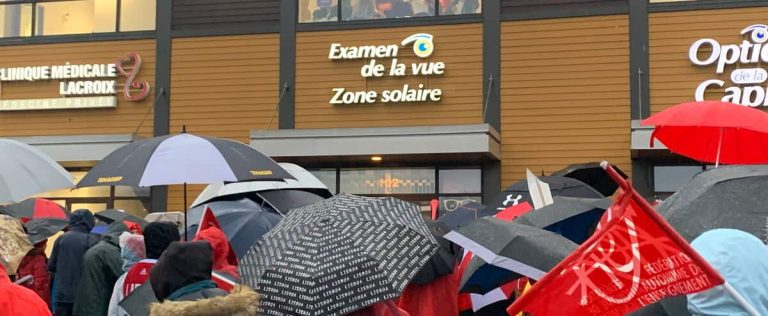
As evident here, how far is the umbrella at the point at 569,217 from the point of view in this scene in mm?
5281

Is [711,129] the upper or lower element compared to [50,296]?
upper

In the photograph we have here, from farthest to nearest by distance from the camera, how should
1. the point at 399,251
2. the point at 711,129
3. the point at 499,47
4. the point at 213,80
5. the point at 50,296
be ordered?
the point at 213,80, the point at 499,47, the point at 50,296, the point at 711,129, the point at 399,251

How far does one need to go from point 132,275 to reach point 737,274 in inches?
158

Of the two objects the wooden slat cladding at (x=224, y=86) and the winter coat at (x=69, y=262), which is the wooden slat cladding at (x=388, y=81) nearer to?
the wooden slat cladding at (x=224, y=86)

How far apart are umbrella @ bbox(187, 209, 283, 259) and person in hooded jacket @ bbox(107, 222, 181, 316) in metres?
0.75

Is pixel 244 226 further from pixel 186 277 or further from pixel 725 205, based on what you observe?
pixel 725 205

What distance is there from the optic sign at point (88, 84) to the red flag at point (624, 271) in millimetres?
16338

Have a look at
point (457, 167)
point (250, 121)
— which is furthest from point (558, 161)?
point (250, 121)

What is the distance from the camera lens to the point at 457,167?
Result: 16.7 m

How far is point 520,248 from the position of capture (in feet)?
13.8

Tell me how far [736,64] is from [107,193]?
1296 centimetres

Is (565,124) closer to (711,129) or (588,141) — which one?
(588,141)

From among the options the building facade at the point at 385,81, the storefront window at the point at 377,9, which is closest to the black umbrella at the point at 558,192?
the building facade at the point at 385,81

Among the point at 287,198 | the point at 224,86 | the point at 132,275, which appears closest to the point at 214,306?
the point at 132,275
